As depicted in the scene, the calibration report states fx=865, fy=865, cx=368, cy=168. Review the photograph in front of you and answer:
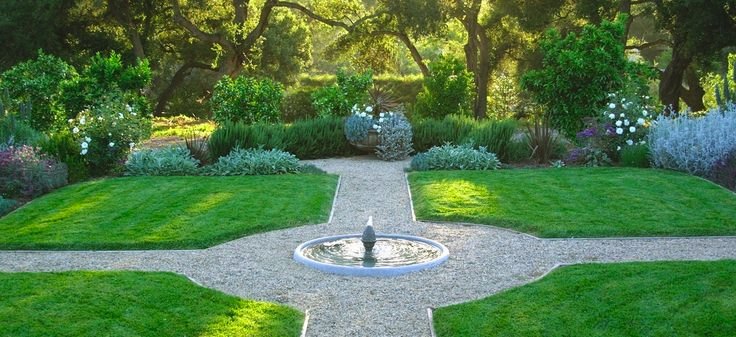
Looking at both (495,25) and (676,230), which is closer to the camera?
(676,230)

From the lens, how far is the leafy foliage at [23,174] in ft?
→ 41.2

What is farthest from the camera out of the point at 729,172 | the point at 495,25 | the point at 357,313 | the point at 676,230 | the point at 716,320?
the point at 495,25

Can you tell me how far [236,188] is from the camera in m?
12.9

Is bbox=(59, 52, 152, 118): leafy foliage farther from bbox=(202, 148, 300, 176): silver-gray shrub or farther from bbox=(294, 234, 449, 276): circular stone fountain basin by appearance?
bbox=(294, 234, 449, 276): circular stone fountain basin

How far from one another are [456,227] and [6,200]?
20.5 feet

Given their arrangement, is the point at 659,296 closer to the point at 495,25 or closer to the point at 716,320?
the point at 716,320

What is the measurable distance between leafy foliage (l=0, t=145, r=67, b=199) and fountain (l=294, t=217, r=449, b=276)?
537 centimetres

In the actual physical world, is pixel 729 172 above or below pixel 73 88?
below

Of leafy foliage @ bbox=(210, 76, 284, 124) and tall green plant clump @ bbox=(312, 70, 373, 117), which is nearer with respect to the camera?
tall green plant clump @ bbox=(312, 70, 373, 117)

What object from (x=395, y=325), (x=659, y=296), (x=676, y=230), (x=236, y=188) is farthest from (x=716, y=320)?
(x=236, y=188)

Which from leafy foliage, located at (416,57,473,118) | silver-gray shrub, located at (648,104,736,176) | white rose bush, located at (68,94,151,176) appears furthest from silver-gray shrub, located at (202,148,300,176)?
silver-gray shrub, located at (648,104,736,176)

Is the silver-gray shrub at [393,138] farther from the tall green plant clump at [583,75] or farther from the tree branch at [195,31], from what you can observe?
the tree branch at [195,31]

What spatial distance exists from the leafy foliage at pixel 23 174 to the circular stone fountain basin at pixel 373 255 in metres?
5.38

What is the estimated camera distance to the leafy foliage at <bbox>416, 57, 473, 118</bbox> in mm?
18953
